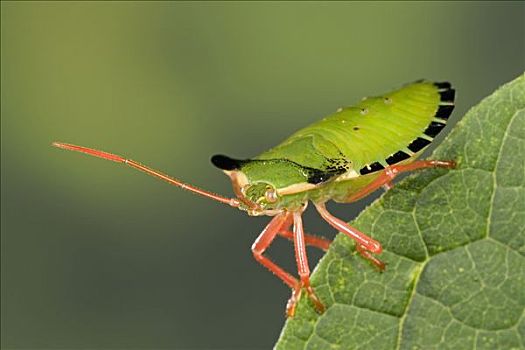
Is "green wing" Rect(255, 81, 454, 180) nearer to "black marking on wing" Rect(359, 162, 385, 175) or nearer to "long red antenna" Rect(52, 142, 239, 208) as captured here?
"black marking on wing" Rect(359, 162, 385, 175)

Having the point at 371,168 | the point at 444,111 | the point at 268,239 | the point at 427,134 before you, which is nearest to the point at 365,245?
the point at 371,168

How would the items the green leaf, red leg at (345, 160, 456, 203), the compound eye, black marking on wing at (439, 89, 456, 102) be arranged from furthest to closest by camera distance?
1. black marking on wing at (439, 89, 456, 102)
2. the compound eye
3. red leg at (345, 160, 456, 203)
4. the green leaf

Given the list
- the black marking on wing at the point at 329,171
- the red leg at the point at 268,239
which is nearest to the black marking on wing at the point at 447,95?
the black marking on wing at the point at 329,171

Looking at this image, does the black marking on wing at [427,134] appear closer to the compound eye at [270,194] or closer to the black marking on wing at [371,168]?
the black marking on wing at [371,168]

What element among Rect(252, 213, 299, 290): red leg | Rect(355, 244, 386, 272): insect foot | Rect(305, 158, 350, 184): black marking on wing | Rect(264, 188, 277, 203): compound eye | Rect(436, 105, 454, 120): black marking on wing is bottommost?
Rect(252, 213, 299, 290): red leg

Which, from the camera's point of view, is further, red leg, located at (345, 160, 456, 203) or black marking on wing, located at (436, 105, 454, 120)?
black marking on wing, located at (436, 105, 454, 120)

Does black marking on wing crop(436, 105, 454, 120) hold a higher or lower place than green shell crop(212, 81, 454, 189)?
higher

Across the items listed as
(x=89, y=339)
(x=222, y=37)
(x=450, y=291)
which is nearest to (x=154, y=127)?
(x=222, y=37)

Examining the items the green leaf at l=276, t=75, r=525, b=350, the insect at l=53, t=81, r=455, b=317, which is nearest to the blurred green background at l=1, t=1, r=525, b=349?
the insect at l=53, t=81, r=455, b=317
